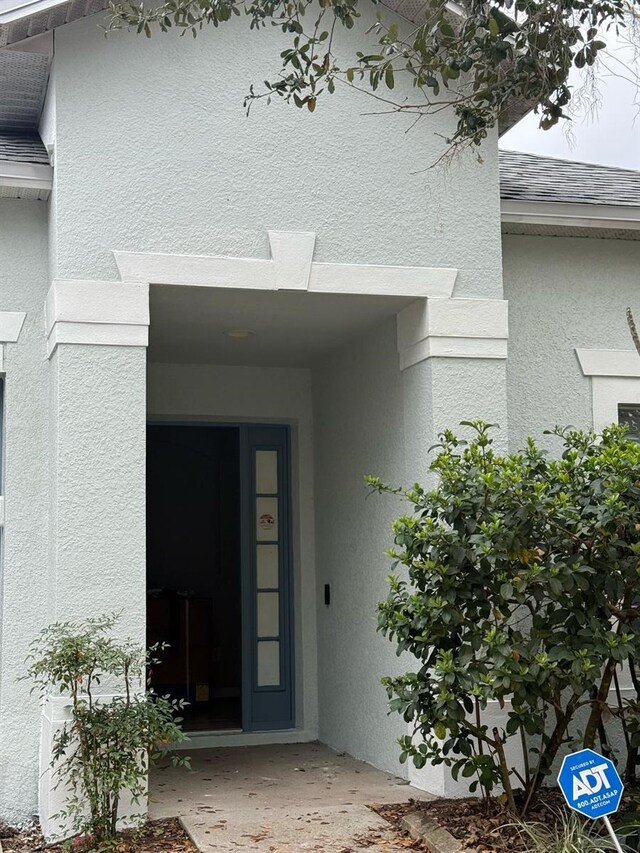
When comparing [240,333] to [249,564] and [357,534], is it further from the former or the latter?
[249,564]

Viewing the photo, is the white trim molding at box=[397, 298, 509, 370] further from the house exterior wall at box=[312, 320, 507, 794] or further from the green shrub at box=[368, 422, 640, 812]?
the green shrub at box=[368, 422, 640, 812]

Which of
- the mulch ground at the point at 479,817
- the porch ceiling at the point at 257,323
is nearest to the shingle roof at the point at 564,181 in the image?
the porch ceiling at the point at 257,323

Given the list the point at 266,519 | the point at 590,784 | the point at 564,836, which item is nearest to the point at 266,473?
the point at 266,519

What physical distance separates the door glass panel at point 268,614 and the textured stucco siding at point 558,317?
292cm

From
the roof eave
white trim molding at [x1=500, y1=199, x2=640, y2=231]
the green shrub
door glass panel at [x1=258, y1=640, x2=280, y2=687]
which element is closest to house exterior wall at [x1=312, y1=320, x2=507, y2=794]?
door glass panel at [x1=258, y1=640, x2=280, y2=687]

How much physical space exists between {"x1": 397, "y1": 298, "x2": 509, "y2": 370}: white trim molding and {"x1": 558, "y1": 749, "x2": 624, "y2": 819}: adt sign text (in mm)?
3088

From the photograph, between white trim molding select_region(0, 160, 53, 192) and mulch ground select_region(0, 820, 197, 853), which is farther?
white trim molding select_region(0, 160, 53, 192)

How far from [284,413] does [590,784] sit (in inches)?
208

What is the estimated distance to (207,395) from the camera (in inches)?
376

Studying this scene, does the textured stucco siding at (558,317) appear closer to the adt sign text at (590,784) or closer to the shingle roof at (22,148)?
the adt sign text at (590,784)

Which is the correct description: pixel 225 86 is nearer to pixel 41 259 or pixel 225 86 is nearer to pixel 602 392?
pixel 41 259

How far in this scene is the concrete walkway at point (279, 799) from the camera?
6.18m

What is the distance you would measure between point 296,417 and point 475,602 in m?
3.92

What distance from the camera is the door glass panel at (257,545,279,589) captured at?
31.7 feet
